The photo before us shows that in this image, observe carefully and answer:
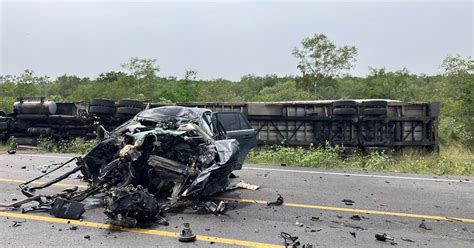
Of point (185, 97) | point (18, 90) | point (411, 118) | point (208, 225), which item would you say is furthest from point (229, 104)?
point (18, 90)

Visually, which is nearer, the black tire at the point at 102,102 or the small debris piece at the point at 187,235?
the small debris piece at the point at 187,235

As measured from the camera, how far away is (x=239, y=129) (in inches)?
360

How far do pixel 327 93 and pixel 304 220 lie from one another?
41904mm

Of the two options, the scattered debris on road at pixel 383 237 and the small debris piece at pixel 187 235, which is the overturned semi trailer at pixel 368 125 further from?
the small debris piece at pixel 187 235

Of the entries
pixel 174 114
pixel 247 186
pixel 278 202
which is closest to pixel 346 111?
pixel 247 186

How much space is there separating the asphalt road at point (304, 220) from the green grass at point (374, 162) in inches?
76.6

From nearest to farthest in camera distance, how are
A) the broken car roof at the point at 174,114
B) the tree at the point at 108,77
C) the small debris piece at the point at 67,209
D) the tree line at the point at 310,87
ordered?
the small debris piece at the point at 67,209 < the broken car roof at the point at 174,114 < the tree line at the point at 310,87 < the tree at the point at 108,77

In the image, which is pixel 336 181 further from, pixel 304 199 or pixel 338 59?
pixel 338 59

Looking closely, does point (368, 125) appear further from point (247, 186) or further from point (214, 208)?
point (214, 208)

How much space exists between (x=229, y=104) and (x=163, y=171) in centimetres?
953

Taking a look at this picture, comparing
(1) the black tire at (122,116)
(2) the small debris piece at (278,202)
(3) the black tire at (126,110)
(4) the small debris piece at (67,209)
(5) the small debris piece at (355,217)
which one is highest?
(3) the black tire at (126,110)

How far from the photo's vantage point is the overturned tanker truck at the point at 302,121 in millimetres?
14289

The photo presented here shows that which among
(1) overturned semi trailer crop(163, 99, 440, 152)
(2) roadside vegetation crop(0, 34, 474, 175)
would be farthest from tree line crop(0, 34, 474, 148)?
(1) overturned semi trailer crop(163, 99, 440, 152)

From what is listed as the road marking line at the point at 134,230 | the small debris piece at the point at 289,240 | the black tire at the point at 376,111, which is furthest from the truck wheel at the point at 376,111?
the road marking line at the point at 134,230
